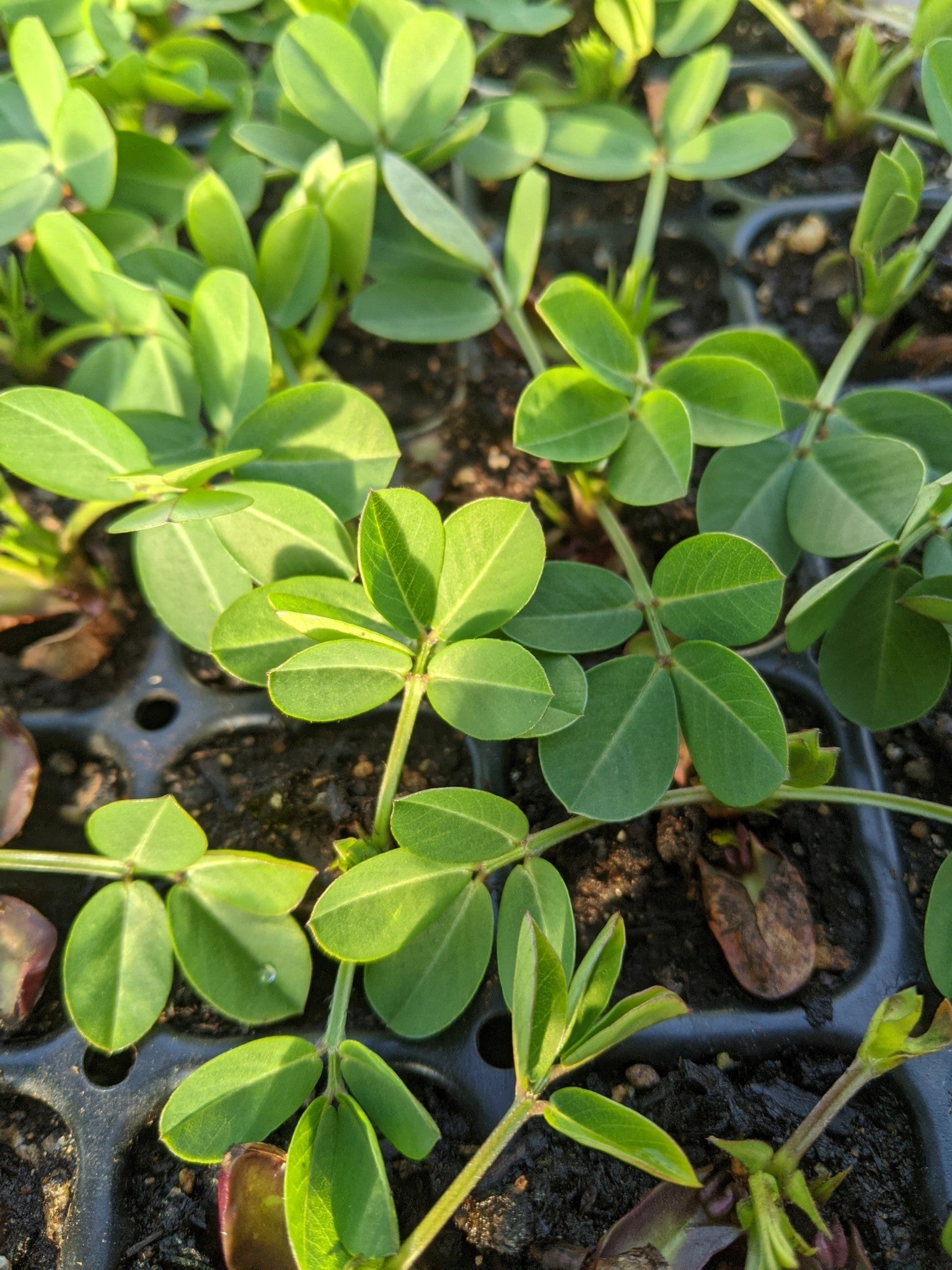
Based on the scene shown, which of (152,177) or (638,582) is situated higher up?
(152,177)

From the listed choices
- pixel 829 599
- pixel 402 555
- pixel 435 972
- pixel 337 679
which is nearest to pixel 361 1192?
pixel 435 972

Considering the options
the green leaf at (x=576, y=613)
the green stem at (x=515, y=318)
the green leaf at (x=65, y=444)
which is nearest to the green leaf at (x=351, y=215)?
the green stem at (x=515, y=318)

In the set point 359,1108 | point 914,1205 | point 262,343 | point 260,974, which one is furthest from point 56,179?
point 914,1205

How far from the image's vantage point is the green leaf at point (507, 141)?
3.73 ft

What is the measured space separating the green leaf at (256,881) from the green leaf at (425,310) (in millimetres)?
638

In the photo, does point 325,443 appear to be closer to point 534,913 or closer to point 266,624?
point 266,624

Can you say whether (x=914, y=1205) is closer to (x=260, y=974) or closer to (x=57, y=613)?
(x=260, y=974)

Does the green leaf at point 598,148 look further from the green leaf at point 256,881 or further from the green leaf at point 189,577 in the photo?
the green leaf at point 256,881

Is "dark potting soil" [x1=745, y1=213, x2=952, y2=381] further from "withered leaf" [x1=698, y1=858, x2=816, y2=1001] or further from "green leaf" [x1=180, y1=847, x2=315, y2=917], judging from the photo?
"green leaf" [x1=180, y1=847, x2=315, y2=917]

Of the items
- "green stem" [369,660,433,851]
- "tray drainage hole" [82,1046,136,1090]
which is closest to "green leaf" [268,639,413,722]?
"green stem" [369,660,433,851]

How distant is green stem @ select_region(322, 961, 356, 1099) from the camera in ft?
2.43

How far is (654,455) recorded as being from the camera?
2.82 feet

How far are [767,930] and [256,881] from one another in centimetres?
51

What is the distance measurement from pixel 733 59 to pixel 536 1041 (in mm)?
1590
